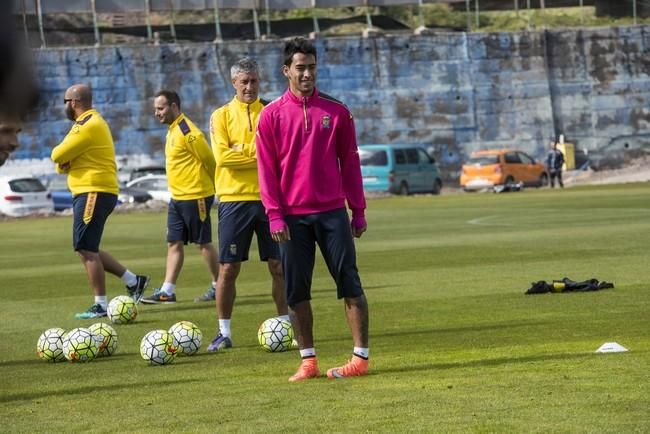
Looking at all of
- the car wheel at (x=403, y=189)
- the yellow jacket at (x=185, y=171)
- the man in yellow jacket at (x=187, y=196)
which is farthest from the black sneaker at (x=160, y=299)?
the car wheel at (x=403, y=189)

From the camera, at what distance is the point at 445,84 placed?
6038cm

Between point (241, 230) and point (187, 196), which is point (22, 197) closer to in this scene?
point (187, 196)

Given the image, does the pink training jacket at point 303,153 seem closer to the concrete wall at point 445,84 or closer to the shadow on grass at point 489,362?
the shadow on grass at point 489,362

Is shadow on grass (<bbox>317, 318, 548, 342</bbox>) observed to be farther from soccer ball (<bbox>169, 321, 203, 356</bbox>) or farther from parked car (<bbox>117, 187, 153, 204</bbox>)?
parked car (<bbox>117, 187, 153, 204</bbox>)

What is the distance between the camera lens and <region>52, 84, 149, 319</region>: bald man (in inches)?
523

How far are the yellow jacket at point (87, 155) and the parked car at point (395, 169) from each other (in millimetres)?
36997

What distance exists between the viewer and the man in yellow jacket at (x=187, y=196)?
14.2 m

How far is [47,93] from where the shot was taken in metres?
1.48

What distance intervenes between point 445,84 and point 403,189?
9.40 metres

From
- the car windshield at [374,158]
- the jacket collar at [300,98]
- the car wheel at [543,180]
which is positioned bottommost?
the car wheel at [543,180]

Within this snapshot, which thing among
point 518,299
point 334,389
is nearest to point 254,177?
point 334,389

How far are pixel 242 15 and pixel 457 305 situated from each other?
54.2 m

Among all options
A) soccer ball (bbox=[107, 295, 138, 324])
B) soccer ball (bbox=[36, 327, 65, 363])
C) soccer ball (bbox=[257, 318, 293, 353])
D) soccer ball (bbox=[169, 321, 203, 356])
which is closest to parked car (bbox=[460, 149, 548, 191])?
soccer ball (bbox=[107, 295, 138, 324])

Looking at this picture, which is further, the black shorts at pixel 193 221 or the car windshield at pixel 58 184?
the car windshield at pixel 58 184
